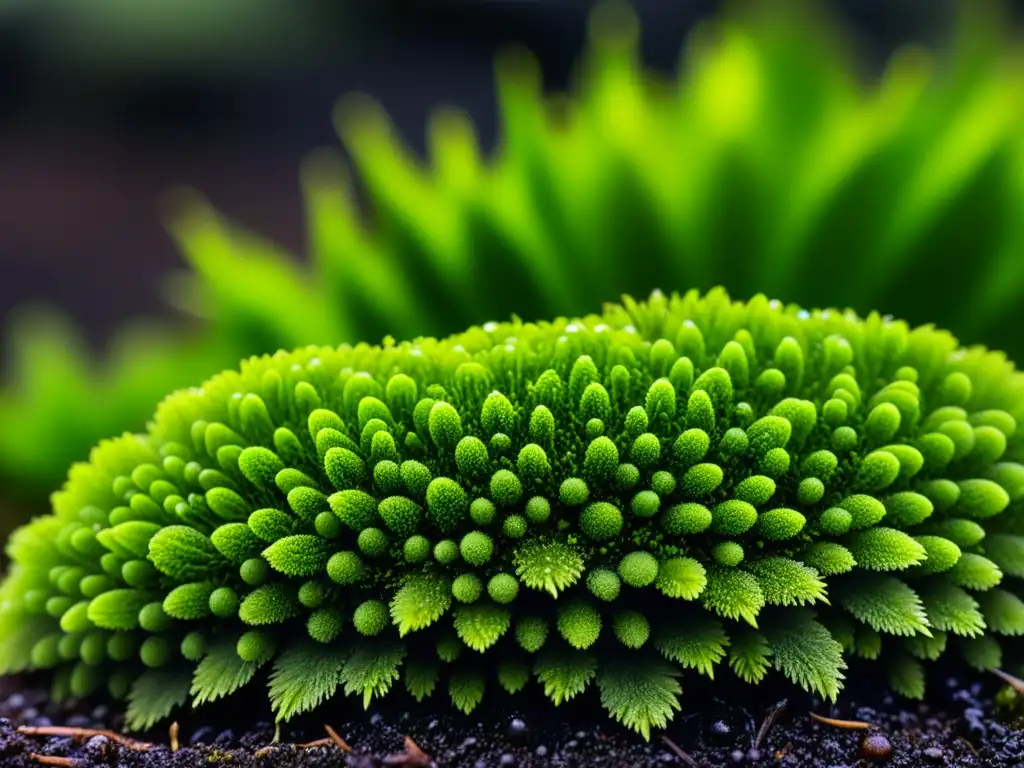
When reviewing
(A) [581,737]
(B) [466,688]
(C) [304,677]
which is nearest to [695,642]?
(A) [581,737]

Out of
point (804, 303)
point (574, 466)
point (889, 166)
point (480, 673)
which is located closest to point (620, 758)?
point (480, 673)

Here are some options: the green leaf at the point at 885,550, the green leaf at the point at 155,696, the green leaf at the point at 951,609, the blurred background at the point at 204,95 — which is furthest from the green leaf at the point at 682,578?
the blurred background at the point at 204,95

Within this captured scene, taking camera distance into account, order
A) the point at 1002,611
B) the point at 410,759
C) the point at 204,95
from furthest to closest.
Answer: the point at 204,95, the point at 1002,611, the point at 410,759

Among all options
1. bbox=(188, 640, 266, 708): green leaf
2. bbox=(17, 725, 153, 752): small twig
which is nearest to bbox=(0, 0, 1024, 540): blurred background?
bbox=(17, 725, 153, 752): small twig

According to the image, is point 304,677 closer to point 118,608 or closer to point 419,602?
point 419,602

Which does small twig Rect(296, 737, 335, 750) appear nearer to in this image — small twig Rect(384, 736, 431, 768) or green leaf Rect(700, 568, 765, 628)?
small twig Rect(384, 736, 431, 768)

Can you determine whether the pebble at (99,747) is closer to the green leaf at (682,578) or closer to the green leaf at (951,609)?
the green leaf at (682,578)

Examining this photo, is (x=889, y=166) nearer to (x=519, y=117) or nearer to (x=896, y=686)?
(x=519, y=117)
